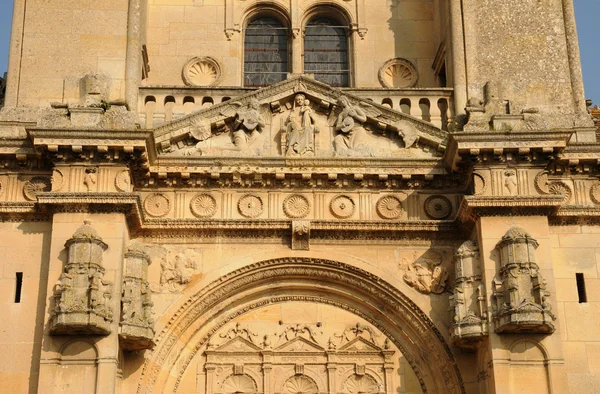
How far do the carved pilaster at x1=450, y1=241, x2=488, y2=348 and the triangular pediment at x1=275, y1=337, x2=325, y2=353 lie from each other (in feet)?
8.53

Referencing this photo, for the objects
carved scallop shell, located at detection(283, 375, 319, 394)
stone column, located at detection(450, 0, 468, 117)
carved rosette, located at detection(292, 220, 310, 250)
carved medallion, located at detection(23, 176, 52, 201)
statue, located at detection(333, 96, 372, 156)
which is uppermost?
stone column, located at detection(450, 0, 468, 117)

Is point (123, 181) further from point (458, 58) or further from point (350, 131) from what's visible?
point (458, 58)

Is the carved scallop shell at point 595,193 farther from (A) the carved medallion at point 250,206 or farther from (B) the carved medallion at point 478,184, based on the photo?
(A) the carved medallion at point 250,206

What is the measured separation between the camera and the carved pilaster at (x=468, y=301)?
19406 millimetres

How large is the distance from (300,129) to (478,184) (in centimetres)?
364

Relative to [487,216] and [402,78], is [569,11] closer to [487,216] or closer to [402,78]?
[402,78]

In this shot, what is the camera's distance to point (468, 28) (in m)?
22.6

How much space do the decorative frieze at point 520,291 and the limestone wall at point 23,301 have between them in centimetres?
802

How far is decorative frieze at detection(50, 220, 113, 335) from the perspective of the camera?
18.6 m

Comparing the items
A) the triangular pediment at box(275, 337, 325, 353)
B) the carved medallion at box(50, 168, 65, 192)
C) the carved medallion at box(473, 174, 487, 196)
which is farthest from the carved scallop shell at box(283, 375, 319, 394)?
the carved medallion at box(50, 168, 65, 192)

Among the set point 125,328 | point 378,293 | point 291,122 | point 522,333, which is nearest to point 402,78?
point 291,122

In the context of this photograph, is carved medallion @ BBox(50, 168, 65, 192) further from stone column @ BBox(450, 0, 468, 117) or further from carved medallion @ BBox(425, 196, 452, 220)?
stone column @ BBox(450, 0, 468, 117)

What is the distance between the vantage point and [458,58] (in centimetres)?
2239

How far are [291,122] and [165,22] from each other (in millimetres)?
5025
